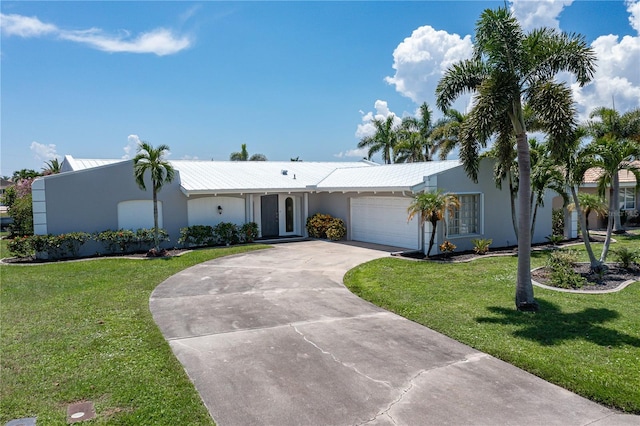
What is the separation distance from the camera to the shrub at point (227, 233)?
18547mm

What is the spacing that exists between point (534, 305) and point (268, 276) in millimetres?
6879

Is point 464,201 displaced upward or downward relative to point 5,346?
upward

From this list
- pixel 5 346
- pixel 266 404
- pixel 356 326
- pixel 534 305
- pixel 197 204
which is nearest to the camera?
pixel 266 404

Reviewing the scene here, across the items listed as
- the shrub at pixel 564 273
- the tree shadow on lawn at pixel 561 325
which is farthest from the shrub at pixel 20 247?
the shrub at pixel 564 273

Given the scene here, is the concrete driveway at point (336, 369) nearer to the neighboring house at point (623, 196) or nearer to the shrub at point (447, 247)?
the shrub at point (447, 247)

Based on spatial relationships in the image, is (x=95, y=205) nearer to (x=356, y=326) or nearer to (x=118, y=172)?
(x=118, y=172)

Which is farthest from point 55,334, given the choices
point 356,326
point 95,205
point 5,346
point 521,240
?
point 95,205

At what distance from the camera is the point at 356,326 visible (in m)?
7.86

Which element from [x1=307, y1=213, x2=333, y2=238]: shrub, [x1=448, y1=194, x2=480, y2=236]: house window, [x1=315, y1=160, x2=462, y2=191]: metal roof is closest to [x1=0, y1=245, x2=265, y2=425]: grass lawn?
[x1=315, y1=160, x2=462, y2=191]: metal roof

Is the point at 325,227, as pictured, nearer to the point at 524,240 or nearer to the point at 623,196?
the point at 524,240

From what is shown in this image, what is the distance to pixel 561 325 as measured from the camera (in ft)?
25.2

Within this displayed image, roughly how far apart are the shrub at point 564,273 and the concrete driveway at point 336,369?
16.8 ft

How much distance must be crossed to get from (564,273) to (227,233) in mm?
12928

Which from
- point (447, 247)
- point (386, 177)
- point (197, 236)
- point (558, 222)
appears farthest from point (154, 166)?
point (558, 222)
